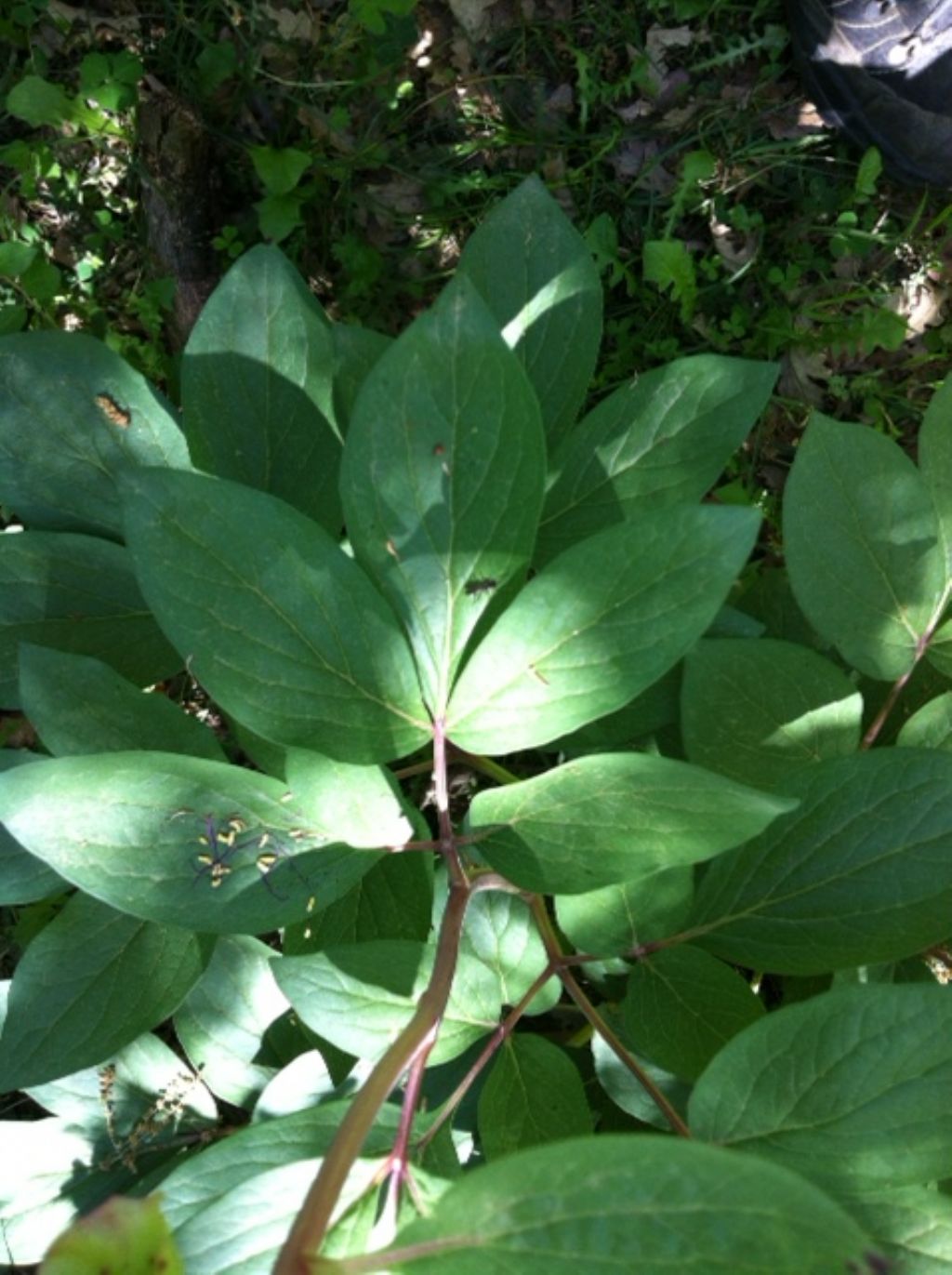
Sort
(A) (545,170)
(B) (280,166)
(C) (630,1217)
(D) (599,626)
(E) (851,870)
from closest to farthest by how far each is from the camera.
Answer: (C) (630,1217)
(D) (599,626)
(E) (851,870)
(B) (280,166)
(A) (545,170)

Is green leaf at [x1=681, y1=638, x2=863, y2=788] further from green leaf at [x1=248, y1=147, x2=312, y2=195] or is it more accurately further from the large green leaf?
green leaf at [x1=248, y1=147, x2=312, y2=195]

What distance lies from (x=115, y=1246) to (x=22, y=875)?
609 millimetres

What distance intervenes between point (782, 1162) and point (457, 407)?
2.06 feet

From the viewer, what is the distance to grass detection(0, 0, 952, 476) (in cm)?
254

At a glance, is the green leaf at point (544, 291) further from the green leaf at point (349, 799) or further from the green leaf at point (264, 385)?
the green leaf at point (349, 799)

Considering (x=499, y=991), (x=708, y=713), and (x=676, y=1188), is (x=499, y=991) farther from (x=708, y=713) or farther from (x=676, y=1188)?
(x=676, y=1188)

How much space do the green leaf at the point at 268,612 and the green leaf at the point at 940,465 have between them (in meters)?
0.60

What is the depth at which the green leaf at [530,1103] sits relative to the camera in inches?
46.7

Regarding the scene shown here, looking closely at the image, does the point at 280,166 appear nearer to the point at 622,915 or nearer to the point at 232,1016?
the point at 232,1016

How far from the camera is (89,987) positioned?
117cm

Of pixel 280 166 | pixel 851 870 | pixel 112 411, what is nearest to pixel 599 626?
pixel 851 870

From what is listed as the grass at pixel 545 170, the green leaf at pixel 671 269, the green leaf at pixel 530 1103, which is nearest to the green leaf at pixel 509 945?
the green leaf at pixel 530 1103

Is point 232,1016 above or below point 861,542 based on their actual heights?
below

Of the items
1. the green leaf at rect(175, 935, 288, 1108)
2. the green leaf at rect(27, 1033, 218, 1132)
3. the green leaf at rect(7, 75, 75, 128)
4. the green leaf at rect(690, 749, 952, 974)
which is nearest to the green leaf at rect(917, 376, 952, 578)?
the green leaf at rect(690, 749, 952, 974)
